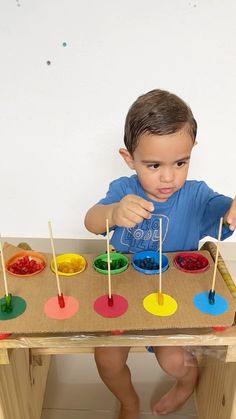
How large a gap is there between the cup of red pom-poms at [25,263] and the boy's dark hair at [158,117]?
0.27 metres

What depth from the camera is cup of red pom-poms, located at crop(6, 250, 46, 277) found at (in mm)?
728

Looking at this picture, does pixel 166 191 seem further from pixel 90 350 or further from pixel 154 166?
pixel 90 350

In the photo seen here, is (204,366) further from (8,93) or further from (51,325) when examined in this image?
(8,93)

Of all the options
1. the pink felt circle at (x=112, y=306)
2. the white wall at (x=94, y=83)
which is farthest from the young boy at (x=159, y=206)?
the white wall at (x=94, y=83)

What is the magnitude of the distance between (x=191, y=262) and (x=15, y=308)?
12.6 inches

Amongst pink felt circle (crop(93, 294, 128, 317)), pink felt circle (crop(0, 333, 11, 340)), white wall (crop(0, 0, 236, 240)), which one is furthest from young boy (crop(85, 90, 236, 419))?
white wall (crop(0, 0, 236, 240))

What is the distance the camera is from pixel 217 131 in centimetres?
137

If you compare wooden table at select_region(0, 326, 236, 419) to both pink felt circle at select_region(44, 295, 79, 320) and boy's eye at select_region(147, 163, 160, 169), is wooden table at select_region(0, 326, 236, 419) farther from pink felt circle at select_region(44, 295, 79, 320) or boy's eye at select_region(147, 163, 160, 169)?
boy's eye at select_region(147, 163, 160, 169)

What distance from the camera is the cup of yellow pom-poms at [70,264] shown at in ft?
2.39

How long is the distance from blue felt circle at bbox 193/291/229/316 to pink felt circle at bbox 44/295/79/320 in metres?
0.19

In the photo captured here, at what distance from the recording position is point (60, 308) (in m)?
0.64

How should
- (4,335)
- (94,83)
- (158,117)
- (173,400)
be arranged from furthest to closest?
(94,83) → (173,400) → (158,117) → (4,335)

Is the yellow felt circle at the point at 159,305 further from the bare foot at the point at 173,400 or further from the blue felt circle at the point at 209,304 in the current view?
the bare foot at the point at 173,400

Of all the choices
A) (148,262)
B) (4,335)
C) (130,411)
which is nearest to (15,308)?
(4,335)
